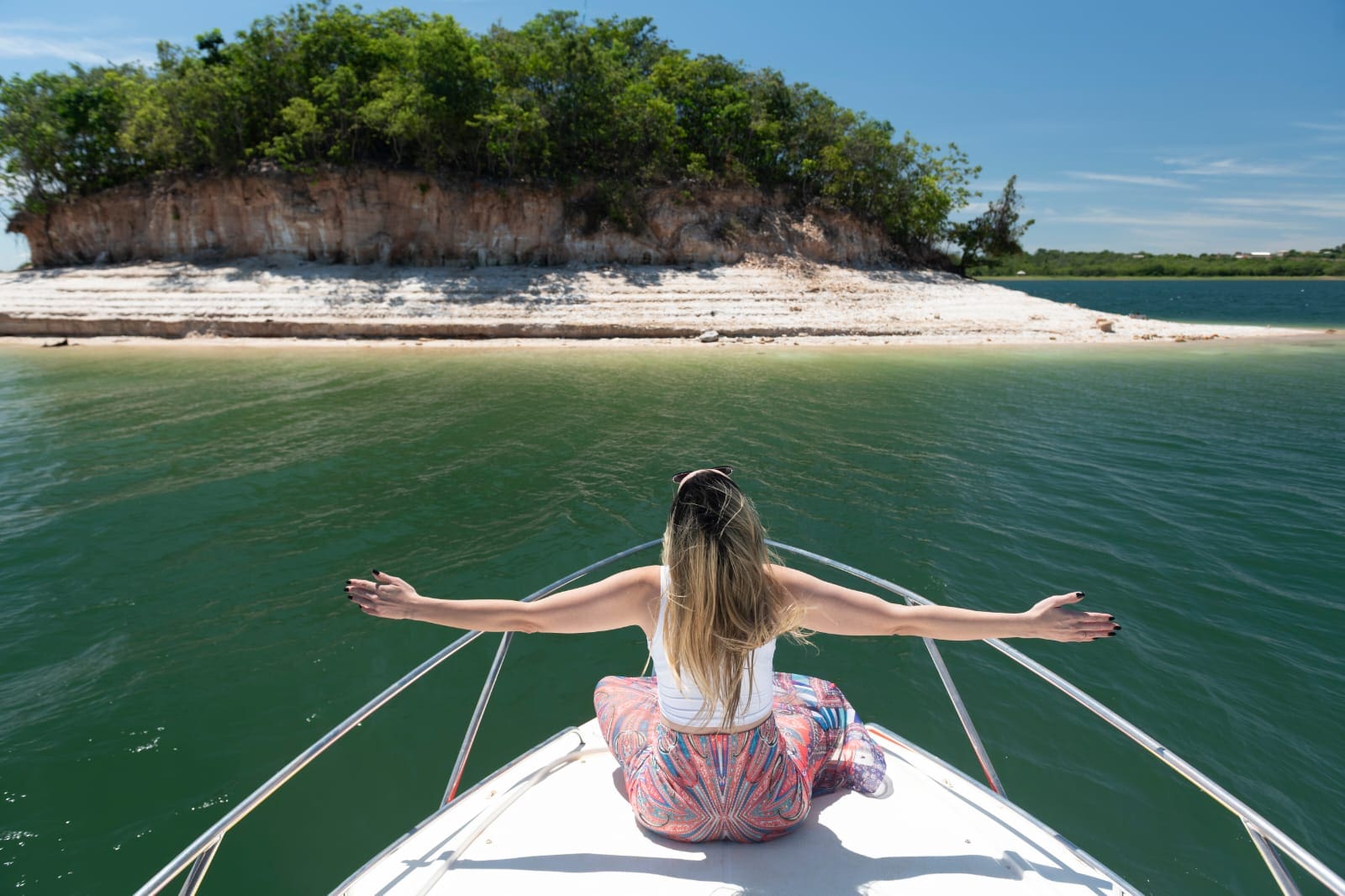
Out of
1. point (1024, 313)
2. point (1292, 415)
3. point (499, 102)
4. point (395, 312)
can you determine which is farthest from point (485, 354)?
point (1024, 313)

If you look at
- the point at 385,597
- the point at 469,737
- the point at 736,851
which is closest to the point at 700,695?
the point at 736,851

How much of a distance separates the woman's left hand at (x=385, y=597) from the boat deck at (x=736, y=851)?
972 mm

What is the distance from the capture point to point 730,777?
2.13 meters

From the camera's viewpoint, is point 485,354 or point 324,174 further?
point 324,174

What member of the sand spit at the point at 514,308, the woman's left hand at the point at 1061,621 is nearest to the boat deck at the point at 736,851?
the woman's left hand at the point at 1061,621

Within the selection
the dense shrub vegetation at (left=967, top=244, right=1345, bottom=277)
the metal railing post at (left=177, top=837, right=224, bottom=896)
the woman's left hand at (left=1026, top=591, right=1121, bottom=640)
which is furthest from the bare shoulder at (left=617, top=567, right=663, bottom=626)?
the dense shrub vegetation at (left=967, top=244, right=1345, bottom=277)

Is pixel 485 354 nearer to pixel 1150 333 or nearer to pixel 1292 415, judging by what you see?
pixel 1292 415

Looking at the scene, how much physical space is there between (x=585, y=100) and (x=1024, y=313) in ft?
78.4

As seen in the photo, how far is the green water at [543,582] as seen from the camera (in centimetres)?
377

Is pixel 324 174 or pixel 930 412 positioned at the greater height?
pixel 324 174

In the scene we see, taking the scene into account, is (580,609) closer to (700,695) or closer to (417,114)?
(700,695)

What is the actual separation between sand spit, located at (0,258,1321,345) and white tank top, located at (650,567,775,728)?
80.4 ft

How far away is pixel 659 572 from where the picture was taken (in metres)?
2.21

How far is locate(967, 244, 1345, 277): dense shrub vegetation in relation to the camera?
121 meters
